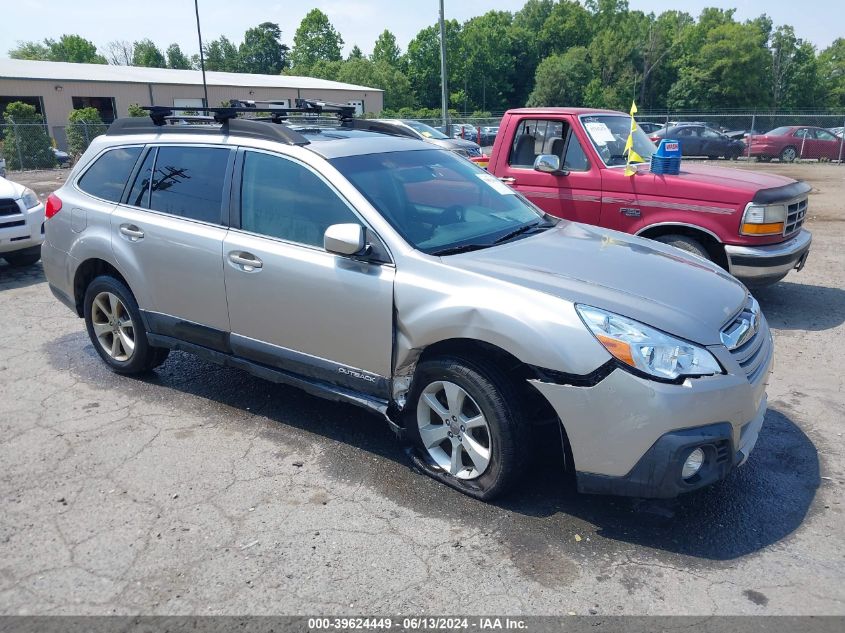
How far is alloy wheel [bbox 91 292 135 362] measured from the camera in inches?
203

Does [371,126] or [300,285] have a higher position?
[371,126]

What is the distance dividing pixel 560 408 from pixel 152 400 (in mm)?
3149

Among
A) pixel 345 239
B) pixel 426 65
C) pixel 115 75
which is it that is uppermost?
pixel 426 65

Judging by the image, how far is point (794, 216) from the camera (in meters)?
6.67

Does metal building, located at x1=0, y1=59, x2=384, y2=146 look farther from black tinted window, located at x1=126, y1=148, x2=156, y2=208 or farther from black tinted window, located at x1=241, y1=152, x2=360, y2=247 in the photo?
black tinted window, located at x1=241, y1=152, x2=360, y2=247

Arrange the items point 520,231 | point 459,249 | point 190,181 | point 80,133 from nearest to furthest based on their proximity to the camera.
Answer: point 459,249 < point 520,231 < point 190,181 < point 80,133

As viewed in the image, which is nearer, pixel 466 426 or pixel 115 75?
pixel 466 426

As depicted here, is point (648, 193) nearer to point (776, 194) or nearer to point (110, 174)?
point (776, 194)

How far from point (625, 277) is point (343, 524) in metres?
1.90

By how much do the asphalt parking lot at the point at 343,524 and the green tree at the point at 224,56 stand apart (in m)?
108

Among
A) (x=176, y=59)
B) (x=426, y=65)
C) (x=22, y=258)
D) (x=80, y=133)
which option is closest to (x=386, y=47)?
(x=426, y=65)

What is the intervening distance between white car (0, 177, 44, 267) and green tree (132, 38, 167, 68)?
110788 mm

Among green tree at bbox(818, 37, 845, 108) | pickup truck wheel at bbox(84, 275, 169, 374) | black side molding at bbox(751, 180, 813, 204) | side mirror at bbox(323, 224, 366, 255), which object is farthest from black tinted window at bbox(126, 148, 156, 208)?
green tree at bbox(818, 37, 845, 108)

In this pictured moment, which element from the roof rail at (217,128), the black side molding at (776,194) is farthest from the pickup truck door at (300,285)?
the black side molding at (776,194)
